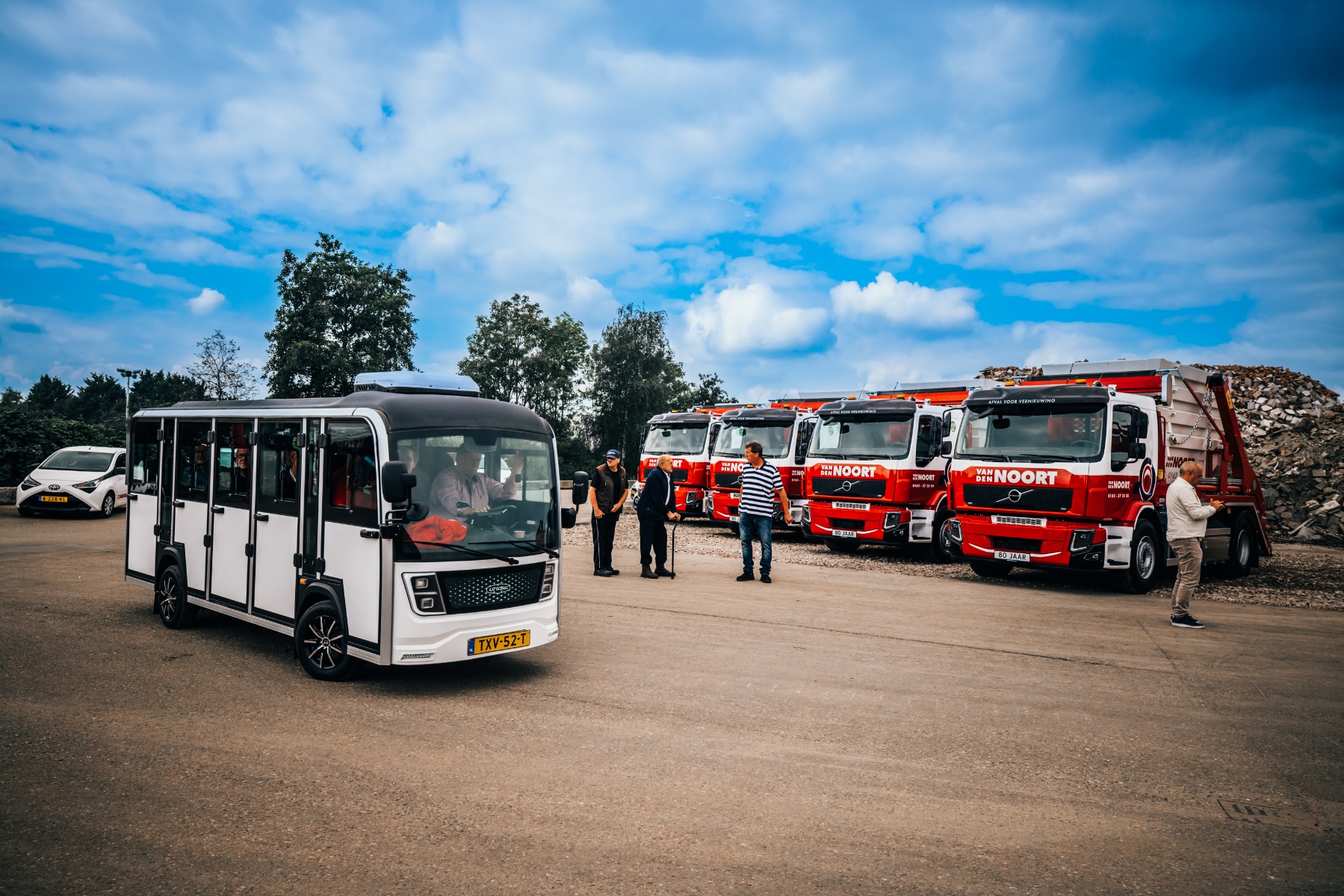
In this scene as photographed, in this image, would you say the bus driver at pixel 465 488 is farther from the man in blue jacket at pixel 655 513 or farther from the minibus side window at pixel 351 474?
the man in blue jacket at pixel 655 513

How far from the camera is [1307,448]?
934 inches

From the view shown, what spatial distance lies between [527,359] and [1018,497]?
2161 inches

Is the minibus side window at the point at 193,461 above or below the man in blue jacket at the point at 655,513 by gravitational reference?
above

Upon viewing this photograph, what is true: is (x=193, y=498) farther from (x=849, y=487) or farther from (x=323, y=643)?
(x=849, y=487)

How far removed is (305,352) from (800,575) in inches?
1617

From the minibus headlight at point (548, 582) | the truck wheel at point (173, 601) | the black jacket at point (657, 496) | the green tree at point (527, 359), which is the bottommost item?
the truck wheel at point (173, 601)

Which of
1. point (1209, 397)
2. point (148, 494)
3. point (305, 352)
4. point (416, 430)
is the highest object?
point (305, 352)

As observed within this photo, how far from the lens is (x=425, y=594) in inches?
250

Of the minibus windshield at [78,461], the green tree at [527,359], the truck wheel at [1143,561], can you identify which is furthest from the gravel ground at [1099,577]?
the green tree at [527,359]

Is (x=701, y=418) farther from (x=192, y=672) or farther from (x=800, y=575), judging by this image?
(x=192, y=672)

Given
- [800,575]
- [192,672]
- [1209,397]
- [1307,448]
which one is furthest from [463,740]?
[1307,448]

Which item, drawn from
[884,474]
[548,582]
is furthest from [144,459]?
[884,474]

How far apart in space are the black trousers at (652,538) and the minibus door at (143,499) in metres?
6.43

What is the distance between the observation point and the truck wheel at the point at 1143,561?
12.8 meters
